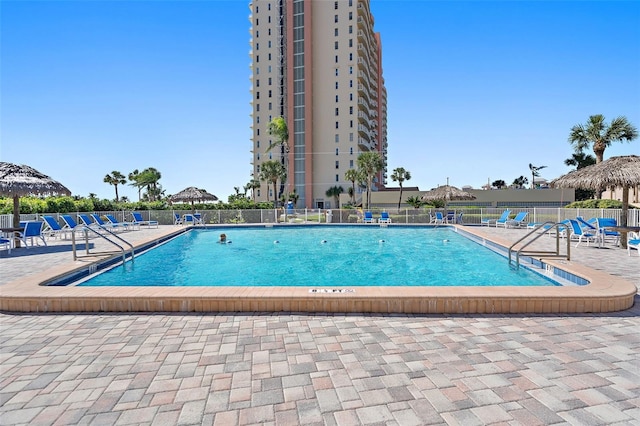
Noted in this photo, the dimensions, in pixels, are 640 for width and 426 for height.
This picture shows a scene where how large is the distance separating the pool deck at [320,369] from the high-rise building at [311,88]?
45.7 meters

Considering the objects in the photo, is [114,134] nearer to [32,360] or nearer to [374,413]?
[32,360]

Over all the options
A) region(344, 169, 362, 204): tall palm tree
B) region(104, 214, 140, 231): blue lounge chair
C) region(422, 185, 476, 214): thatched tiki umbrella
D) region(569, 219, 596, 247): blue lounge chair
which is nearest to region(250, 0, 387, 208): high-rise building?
region(344, 169, 362, 204): tall palm tree

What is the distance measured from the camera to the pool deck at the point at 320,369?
2.26 m

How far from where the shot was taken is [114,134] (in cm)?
2119

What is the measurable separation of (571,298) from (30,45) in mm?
15205

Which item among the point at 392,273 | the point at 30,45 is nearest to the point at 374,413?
the point at 392,273

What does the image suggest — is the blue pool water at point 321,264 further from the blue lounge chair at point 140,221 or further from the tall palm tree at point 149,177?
the tall palm tree at point 149,177

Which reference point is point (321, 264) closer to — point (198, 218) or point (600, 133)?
point (198, 218)

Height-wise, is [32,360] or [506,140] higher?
[506,140]

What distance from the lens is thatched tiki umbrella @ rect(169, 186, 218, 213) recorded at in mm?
22670

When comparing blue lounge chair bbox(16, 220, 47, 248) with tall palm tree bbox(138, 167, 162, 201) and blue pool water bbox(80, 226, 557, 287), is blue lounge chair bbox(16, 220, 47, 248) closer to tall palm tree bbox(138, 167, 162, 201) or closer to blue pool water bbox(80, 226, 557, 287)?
blue pool water bbox(80, 226, 557, 287)

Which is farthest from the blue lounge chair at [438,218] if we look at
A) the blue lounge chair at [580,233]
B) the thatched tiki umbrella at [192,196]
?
the thatched tiki umbrella at [192,196]

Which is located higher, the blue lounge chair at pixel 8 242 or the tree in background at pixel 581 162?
the tree in background at pixel 581 162

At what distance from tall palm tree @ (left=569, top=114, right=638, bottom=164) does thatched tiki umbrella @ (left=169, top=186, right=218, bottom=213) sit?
2807 centimetres
